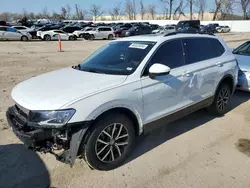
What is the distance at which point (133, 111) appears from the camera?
3389 millimetres

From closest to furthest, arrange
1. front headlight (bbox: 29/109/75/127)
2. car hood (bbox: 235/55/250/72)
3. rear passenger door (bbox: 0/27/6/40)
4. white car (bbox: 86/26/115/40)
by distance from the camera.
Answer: front headlight (bbox: 29/109/75/127)
car hood (bbox: 235/55/250/72)
rear passenger door (bbox: 0/27/6/40)
white car (bbox: 86/26/115/40)

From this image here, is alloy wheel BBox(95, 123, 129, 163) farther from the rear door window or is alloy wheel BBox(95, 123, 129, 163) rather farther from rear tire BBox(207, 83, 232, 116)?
rear tire BBox(207, 83, 232, 116)

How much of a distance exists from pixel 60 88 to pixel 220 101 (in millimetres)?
3382

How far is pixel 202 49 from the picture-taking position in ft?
15.3

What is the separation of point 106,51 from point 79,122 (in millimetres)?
1844

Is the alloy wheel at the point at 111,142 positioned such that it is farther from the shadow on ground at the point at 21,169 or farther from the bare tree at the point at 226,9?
the bare tree at the point at 226,9

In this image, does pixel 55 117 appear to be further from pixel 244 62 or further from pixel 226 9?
pixel 226 9

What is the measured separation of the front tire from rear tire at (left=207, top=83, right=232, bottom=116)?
2294mm

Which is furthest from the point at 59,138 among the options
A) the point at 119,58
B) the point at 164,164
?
the point at 119,58

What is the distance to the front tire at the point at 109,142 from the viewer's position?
3.07 metres

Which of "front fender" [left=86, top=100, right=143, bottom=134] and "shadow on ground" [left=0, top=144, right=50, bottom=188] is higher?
"front fender" [left=86, top=100, right=143, bottom=134]

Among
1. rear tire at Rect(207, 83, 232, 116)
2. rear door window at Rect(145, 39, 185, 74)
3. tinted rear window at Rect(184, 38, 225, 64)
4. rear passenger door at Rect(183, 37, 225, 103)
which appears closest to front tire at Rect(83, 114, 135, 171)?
rear door window at Rect(145, 39, 185, 74)

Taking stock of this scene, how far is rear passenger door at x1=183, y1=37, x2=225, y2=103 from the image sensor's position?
431 centimetres

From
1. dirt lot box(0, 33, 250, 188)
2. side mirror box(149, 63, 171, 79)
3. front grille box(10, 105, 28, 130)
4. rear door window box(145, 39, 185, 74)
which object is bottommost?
dirt lot box(0, 33, 250, 188)
